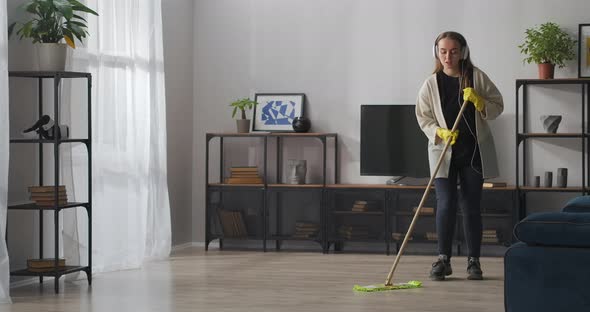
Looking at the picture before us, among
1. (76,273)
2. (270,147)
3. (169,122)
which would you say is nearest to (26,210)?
(76,273)

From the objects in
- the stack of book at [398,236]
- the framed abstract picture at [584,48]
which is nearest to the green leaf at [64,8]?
the stack of book at [398,236]

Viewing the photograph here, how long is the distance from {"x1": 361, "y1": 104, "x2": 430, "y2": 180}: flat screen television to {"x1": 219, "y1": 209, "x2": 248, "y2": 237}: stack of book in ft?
3.35

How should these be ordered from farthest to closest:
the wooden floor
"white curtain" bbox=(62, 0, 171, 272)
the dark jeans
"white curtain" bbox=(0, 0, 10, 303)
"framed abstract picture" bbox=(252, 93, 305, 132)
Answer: "framed abstract picture" bbox=(252, 93, 305, 132) → "white curtain" bbox=(62, 0, 171, 272) → the dark jeans → "white curtain" bbox=(0, 0, 10, 303) → the wooden floor

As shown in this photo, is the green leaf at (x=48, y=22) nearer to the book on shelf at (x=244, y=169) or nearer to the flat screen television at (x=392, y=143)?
the book on shelf at (x=244, y=169)

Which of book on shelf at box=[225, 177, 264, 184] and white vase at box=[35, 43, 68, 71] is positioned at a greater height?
white vase at box=[35, 43, 68, 71]

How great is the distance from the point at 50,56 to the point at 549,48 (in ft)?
11.1

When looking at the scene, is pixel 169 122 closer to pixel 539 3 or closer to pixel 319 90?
pixel 319 90

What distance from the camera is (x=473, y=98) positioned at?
16.4 ft

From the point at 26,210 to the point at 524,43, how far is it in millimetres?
3668

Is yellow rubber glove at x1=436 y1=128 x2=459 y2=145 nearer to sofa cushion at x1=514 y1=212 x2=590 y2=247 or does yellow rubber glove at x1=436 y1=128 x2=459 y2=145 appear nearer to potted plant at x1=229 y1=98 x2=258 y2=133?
sofa cushion at x1=514 y1=212 x2=590 y2=247

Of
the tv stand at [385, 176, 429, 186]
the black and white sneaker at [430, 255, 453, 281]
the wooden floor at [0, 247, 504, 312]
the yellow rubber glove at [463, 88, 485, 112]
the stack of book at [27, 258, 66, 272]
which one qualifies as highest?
the yellow rubber glove at [463, 88, 485, 112]

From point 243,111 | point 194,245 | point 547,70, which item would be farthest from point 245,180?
point 547,70

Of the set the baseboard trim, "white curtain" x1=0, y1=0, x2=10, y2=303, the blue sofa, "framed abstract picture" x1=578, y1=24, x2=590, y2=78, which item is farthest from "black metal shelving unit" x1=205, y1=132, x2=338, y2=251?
the blue sofa

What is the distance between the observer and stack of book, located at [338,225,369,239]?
262 inches
